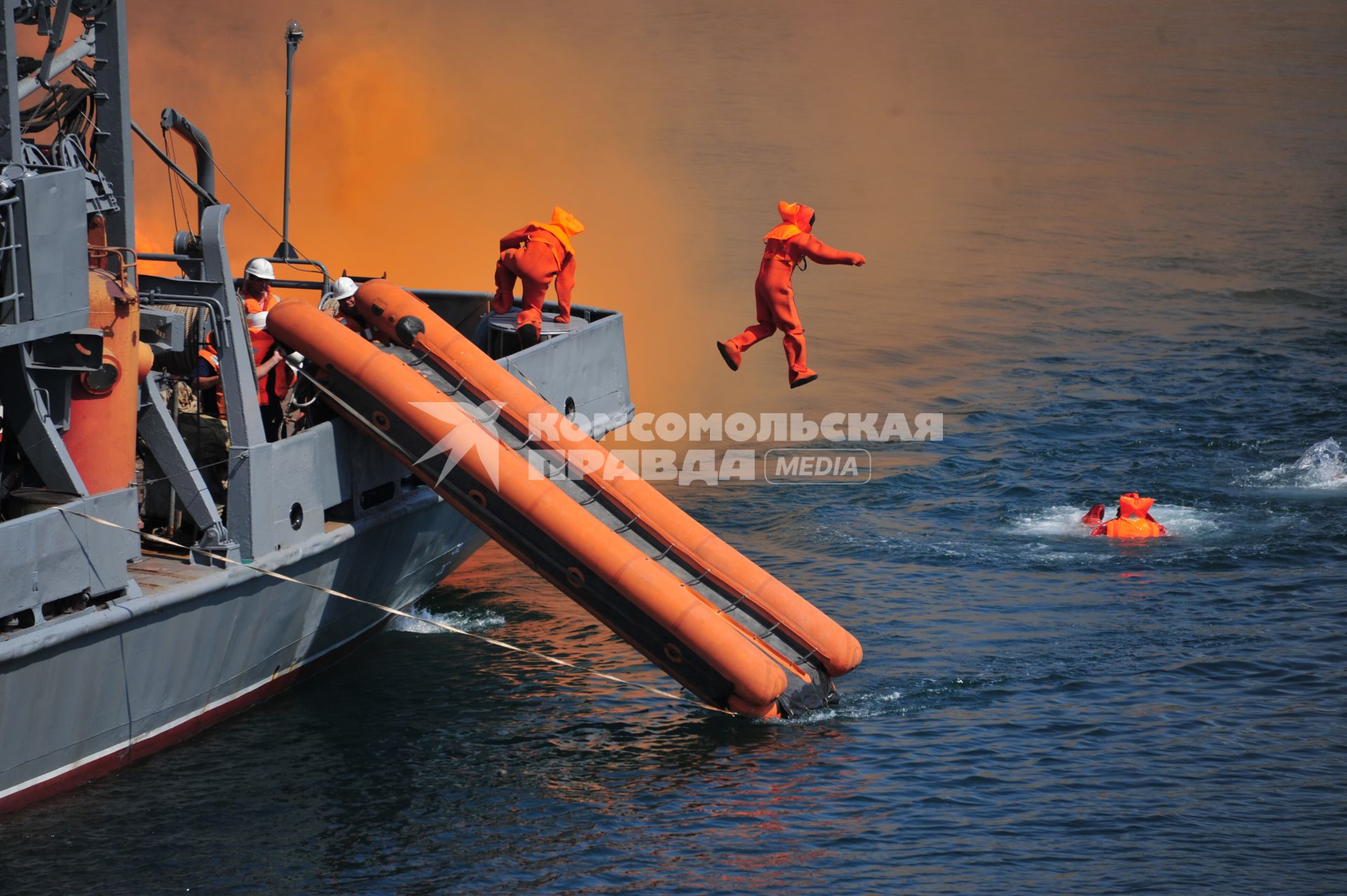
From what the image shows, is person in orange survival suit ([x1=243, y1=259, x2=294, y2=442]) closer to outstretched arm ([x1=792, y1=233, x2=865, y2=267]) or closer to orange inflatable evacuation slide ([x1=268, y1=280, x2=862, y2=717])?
orange inflatable evacuation slide ([x1=268, y1=280, x2=862, y2=717])

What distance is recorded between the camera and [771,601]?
13156mm

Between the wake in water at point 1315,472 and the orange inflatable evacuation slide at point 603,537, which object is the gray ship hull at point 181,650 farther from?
the wake in water at point 1315,472

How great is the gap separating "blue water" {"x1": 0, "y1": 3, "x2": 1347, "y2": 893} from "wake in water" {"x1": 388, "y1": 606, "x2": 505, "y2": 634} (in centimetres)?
11

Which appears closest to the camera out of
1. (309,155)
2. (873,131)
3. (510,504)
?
(510,504)

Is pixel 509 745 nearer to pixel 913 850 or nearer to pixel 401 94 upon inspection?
pixel 913 850

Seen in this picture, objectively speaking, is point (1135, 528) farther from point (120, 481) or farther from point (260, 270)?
point (120, 481)

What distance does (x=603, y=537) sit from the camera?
500 inches

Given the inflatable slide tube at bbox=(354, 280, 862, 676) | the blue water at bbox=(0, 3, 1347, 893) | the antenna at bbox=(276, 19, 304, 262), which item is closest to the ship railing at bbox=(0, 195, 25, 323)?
the blue water at bbox=(0, 3, 1347, 893)

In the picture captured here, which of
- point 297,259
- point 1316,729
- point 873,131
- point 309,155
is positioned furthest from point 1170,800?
point 873,131

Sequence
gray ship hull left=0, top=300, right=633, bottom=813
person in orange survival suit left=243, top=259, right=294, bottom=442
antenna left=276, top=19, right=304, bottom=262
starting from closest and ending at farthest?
gray ship hull left=0, top=300, right=633, bottom=813 < person in orange survival suit left=243, top=259, right=294, bottom=442 < antenna left=276, top=19, right=304, bottom=262

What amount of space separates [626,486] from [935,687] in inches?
124

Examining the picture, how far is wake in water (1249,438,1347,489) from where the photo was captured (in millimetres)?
19812

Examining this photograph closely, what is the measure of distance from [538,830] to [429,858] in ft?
2.71

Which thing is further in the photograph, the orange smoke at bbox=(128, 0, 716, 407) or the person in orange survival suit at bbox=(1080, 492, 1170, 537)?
the orange smoke at bbox=(128, 0, 716, 407)
